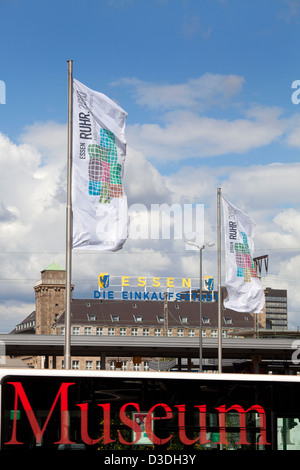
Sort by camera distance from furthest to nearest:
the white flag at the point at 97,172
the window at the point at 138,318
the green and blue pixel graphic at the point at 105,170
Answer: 1. the window at the point at 138,318
2. the green and blue pixel graphic at the point at 105,170
3. the white flag at the point at 97,172

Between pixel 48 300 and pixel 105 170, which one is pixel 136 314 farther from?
pixel 105 170

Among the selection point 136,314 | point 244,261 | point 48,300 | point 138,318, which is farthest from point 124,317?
point 244,261

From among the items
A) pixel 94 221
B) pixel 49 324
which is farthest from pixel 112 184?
pixel 49 324

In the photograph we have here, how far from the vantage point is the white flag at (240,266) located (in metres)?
33.2

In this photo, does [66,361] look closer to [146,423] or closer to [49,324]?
[146,423]

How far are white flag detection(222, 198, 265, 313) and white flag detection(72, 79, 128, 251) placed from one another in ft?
50.2

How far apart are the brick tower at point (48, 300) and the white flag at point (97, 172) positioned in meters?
146

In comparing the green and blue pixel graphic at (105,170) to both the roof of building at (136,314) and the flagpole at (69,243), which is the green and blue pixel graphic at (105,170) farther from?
the roof of building at (136,314)

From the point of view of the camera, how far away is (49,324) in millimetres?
162250

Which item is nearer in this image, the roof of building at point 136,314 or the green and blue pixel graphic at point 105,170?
the green and blue pixel graphic at point 105,170

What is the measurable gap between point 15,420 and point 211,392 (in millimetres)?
3740

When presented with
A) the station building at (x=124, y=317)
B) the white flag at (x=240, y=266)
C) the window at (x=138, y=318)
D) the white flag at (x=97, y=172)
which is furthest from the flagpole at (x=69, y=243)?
the window at (x=138, y=318)

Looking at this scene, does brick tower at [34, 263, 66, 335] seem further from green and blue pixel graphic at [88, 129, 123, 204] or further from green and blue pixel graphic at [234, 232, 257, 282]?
green and blue pixel graphic at [88, 129, 123, 204]

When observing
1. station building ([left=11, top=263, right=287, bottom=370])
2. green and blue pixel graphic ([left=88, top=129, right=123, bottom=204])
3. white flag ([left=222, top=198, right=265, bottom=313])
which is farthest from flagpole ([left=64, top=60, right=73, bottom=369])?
station building ([left=11, top=263, right=287, bottom=370])
